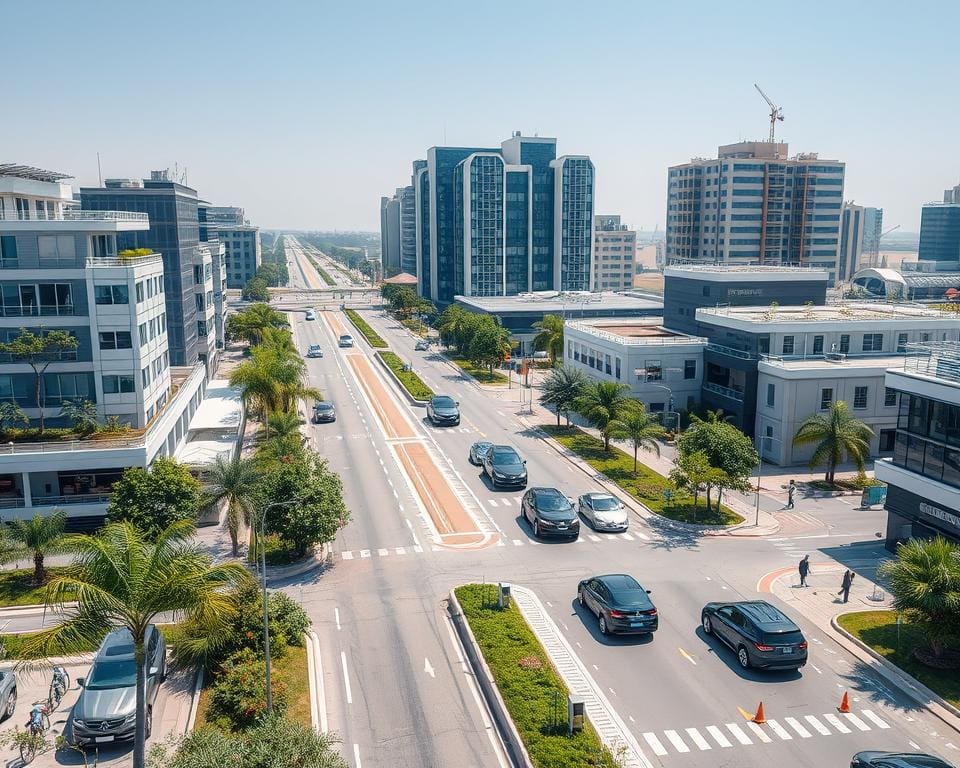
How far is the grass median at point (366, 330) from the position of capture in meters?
111

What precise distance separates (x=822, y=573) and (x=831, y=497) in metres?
12.0

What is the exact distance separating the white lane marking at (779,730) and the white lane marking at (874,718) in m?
2.77

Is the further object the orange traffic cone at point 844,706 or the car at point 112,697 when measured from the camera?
the orange traffic cone at point 844,706

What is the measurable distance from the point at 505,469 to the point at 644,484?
26.1 feet

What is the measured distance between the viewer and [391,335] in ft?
403

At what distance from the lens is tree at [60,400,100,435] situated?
42.7 metres

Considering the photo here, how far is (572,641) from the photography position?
28312mm

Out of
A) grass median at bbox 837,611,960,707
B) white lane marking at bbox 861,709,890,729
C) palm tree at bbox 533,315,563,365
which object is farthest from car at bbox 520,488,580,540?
palm tree at bbox 533,315,563,365

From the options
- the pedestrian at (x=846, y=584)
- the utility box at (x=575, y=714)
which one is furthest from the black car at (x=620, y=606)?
the pedestrian at (x=846, y=584)

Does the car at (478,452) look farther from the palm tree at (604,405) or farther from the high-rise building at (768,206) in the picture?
the high-rise building at (768,206)

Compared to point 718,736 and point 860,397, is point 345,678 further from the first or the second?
point 860,397

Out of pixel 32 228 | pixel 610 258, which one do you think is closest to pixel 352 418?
pixel 32 228

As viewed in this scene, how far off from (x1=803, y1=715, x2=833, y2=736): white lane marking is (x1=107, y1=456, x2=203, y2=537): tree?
80.0ft

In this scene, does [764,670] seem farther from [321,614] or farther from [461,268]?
[461,268]
